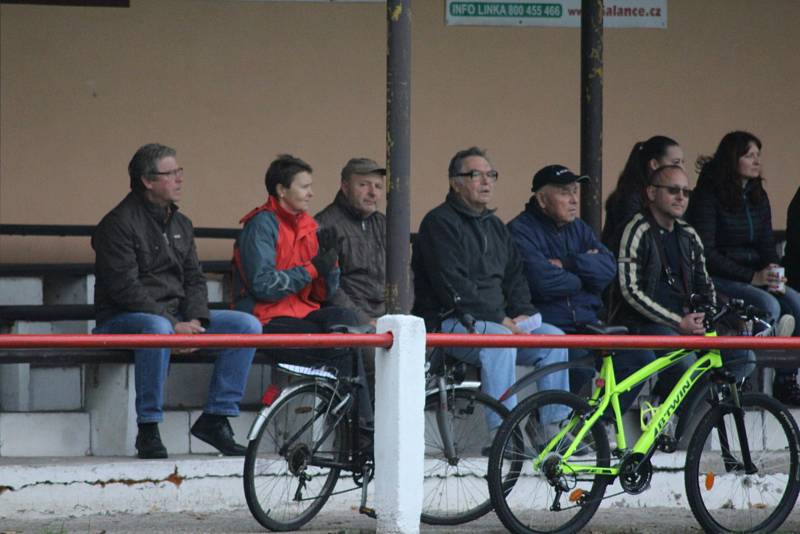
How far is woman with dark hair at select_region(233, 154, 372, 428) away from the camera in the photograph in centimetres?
802

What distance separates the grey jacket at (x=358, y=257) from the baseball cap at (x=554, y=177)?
2.66ft

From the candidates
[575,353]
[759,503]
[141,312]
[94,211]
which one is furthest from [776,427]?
[94,211]

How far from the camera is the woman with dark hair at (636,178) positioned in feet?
28.7

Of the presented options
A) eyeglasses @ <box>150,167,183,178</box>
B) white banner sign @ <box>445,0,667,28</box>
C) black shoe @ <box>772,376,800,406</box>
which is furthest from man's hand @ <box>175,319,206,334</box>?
white banner sign @ <box>445,0,667,28</box>

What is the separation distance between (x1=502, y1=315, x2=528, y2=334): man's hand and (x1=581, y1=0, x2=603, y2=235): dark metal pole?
93cm

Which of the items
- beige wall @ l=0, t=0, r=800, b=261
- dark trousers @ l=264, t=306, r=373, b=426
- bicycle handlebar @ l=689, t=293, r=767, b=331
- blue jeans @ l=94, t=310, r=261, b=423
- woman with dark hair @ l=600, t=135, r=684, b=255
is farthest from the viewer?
beige wall @ l=0, t=0, r=800, b=261

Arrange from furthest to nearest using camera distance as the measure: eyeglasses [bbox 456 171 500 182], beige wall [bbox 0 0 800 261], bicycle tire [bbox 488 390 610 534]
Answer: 1. beige wall [bbox 0 0 800 261]
2. eyeglasses [bbox 456 171 500 182]
3. bicycle tire [bbox 488 390 610 534]

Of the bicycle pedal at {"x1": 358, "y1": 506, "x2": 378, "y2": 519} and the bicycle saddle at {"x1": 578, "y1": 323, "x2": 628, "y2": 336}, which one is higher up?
the bicycle saddle at {"x1": 578, "y1": 323, "x2": 628, "y2": 336}

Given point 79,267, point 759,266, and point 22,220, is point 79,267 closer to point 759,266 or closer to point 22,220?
point 22,220

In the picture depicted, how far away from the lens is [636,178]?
8812 millimetres

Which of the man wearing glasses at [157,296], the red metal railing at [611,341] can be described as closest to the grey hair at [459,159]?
the man wearing glasses at [157,296]

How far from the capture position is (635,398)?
7.91m

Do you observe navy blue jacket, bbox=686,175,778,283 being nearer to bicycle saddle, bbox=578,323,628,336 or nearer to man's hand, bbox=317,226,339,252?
bicycle saddle, bbox=578,323,628,336

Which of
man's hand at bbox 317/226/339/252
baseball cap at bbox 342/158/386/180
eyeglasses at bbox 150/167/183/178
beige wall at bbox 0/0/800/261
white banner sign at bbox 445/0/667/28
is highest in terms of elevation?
white banner sign at bbox 445/0/667/28
